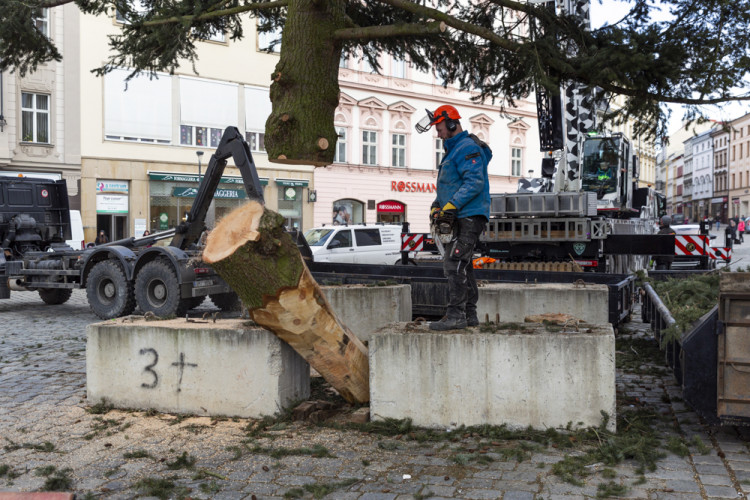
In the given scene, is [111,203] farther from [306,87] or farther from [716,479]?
[716,479]

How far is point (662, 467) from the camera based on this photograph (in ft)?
14.0

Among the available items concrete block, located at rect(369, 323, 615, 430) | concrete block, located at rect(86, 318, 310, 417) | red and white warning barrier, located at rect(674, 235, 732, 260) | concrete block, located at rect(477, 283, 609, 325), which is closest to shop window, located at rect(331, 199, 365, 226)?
red and white warning barrier, located at rect(674, 235, 732, 260)

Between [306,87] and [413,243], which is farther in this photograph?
[413,243]

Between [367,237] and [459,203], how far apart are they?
48.3 ft

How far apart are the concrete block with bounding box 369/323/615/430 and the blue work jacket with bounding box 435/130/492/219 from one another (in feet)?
3.01

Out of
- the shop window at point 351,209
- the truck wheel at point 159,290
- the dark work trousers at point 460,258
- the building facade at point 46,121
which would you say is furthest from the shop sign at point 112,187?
the dark work trousers at point 460,258

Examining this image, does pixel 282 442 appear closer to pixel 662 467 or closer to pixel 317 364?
pixel 317 364

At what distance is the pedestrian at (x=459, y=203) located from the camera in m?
5.32

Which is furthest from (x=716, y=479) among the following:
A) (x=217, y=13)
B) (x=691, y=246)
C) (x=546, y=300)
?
(x=691, y=246)

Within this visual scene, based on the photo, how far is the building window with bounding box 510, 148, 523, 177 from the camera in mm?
44906

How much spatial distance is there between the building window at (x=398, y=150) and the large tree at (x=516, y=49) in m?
31.3

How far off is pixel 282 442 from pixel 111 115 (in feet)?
86.9

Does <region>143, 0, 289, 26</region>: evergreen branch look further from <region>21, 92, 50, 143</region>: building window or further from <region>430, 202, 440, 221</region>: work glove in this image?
<region>21, 92, 50, 143</region>: building window

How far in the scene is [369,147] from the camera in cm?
3809
